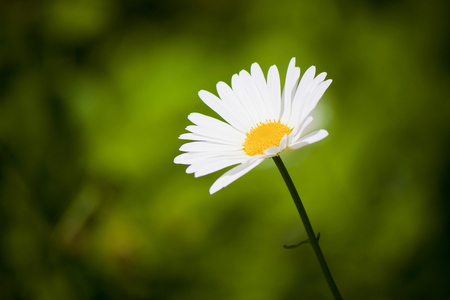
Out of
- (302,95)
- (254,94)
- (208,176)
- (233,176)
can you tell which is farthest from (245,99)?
(208,176)

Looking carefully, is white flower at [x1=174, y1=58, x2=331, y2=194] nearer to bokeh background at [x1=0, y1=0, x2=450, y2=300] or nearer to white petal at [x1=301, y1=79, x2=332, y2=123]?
white petal at [x1=301, y1=79, x2=332, y2=123]

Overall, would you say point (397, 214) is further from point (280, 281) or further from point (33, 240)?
point (33, 240)

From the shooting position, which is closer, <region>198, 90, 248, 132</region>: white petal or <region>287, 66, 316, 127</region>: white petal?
<region>287, 66, 316, 127</region>: white petal

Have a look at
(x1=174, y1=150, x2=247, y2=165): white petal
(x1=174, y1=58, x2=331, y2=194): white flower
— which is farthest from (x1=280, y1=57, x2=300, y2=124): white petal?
(x1=174, y1=150, x2=247, y2=165): white petal

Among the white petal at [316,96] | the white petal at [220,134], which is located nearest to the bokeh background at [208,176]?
the white petal at [220,134]

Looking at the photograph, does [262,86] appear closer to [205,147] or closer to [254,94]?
[254,94]
